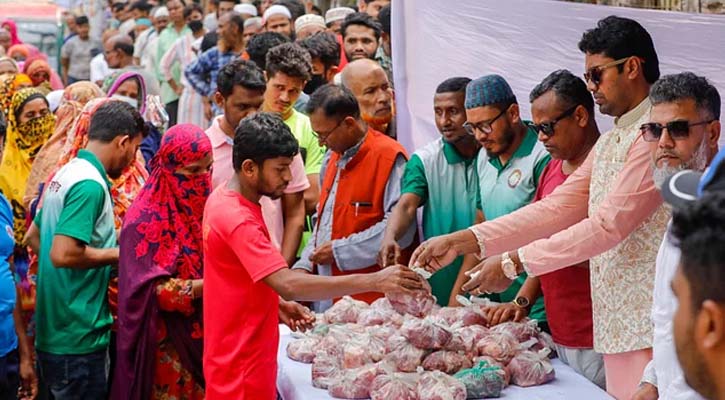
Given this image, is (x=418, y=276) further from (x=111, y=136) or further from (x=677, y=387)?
(x=111, y=136)

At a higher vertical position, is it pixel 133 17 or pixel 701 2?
pixel 701 2

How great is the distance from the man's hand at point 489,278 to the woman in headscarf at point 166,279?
1.13 meters

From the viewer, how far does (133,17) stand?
16.4 meters

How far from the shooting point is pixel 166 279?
14.7 feet

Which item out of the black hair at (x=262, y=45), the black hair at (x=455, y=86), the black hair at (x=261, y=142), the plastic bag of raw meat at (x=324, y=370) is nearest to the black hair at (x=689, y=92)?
the black hair at (x=261, y=142)

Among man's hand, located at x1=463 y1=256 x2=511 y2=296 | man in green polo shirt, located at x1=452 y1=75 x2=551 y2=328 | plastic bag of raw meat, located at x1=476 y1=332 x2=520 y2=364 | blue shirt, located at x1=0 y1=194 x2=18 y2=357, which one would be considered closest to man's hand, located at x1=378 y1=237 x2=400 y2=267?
man in green polo shirt, located at x1=452 y1=75 x2=551 y2=328

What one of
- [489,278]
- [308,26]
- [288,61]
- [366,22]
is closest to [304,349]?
[489,278]

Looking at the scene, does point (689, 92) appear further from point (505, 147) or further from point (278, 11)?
point (278, 11)

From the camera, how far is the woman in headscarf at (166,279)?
4469mm

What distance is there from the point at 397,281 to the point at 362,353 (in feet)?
1.00

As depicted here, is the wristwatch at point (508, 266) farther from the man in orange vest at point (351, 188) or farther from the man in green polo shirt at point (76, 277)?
the man in green polo shirt at point (76, 277)

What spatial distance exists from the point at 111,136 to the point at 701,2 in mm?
2678

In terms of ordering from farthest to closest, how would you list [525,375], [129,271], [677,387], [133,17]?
[133,17], [129,271], [525,375], [677,387]

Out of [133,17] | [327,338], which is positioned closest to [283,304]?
[327,338]
